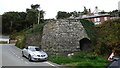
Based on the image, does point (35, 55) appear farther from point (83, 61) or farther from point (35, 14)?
point (35, 14)

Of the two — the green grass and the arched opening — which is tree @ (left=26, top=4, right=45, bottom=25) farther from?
the green grass

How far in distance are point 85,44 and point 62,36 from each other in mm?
3289

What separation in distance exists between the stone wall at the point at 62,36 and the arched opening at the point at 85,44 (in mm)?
848

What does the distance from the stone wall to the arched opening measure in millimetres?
848

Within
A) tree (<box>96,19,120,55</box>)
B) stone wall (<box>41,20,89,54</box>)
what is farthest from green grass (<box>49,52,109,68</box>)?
stone wall (<box>41,20,89,54</box>)

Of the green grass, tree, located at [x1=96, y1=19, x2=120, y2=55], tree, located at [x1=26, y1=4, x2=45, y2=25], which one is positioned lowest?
the green grass

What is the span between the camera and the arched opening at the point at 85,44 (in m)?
34.7

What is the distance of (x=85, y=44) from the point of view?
114 feet

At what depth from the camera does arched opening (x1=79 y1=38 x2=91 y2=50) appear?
114 feet

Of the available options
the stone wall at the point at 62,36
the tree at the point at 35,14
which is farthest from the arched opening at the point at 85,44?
the tree at the point at 35,14

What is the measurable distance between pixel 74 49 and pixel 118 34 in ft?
18.2

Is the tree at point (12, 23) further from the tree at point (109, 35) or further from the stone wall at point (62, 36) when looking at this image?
the tree at point (109, 35)

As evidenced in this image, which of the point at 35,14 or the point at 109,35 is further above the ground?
the point at 35,14

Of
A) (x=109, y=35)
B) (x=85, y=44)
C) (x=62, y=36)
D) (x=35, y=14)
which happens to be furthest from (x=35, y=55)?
(x=35, y=14)
